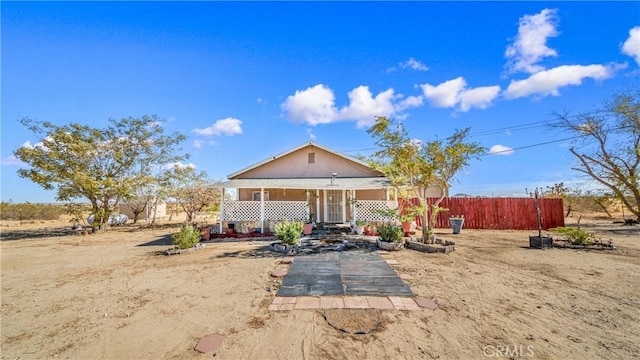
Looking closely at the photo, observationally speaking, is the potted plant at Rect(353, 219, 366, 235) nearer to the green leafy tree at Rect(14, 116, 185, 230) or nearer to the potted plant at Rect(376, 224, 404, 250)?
the potted plant at Rect(376, 224, 404, 250)

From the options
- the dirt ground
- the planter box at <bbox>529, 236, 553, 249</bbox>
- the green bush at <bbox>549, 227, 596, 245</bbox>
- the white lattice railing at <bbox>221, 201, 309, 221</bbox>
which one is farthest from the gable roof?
the green bush at <bbox>549, 227, 596, 245</bbox>

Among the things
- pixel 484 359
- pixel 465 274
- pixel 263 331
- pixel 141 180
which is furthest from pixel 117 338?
pixel 141 180

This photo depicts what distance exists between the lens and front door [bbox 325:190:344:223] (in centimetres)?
1647

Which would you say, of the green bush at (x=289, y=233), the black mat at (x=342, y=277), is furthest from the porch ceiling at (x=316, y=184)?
the black mat at (x=342, y=277)

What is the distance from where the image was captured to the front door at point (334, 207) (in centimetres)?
1647

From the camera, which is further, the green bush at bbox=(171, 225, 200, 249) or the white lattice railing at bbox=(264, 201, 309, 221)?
the white lattice railing at bbox=(264, 201, 309, 221)

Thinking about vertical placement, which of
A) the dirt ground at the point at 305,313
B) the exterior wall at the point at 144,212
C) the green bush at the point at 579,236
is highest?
the exterior wall at the point at 144,212

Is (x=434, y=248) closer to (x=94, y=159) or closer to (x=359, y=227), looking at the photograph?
(x=359, y=227)

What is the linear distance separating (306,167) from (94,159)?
14230mm

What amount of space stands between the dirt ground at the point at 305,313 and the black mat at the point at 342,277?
494mm

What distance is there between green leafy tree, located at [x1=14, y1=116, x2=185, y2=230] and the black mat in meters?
16.6

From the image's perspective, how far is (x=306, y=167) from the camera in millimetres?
17203

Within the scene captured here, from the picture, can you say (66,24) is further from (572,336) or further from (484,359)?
(572,336)

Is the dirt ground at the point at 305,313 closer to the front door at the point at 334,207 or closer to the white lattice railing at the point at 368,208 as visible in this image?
the white lattice railing at the point at 368,208
